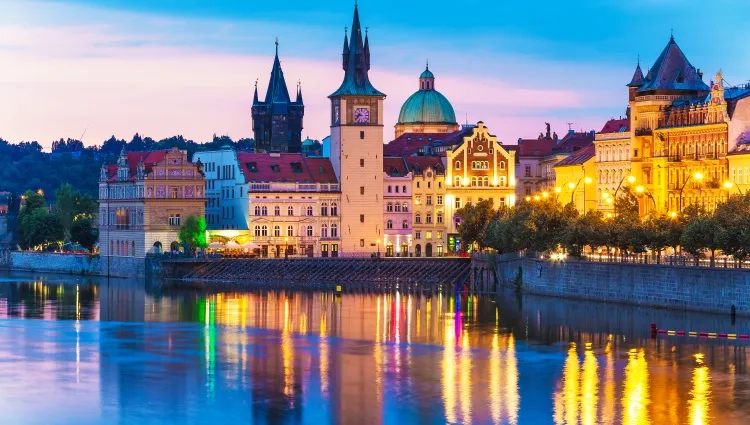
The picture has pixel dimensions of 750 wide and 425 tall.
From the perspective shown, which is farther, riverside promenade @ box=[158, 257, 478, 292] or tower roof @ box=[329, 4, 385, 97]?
tower roof @ box=[329, 4, 385, 97]

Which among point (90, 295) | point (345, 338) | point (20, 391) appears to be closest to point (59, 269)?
point (90, 295)

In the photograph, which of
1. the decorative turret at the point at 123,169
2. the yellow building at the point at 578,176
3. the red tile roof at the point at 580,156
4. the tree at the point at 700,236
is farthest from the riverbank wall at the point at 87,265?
the tree at the point at 700,236

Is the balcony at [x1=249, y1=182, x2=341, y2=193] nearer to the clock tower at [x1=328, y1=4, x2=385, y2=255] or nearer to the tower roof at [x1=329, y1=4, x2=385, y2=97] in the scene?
the clock tower at [x1=328, y1=4, x2=385, y2=255]

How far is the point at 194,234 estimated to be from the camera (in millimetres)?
171625

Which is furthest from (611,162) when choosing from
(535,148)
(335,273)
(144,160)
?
(144,160)

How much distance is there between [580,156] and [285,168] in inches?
1054

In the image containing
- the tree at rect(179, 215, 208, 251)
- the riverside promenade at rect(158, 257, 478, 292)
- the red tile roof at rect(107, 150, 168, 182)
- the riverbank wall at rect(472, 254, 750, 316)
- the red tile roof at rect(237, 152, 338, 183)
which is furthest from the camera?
the red tile roof at rect(107, 150, 168, 182)

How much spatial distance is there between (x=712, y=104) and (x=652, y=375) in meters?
65.2

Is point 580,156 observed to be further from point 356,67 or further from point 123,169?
point 123,169

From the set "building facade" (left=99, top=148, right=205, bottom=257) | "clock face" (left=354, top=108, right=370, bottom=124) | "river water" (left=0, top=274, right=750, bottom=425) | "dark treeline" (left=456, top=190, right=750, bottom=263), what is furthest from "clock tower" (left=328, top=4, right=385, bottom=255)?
"river water" (left=0, top=274, right=750, bottom=425)

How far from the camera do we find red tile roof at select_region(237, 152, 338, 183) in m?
178

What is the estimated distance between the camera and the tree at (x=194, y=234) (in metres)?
172

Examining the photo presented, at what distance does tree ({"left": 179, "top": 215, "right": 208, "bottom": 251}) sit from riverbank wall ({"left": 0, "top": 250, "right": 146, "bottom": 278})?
453cm

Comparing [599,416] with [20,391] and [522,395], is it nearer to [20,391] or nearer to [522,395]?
[522,395]
